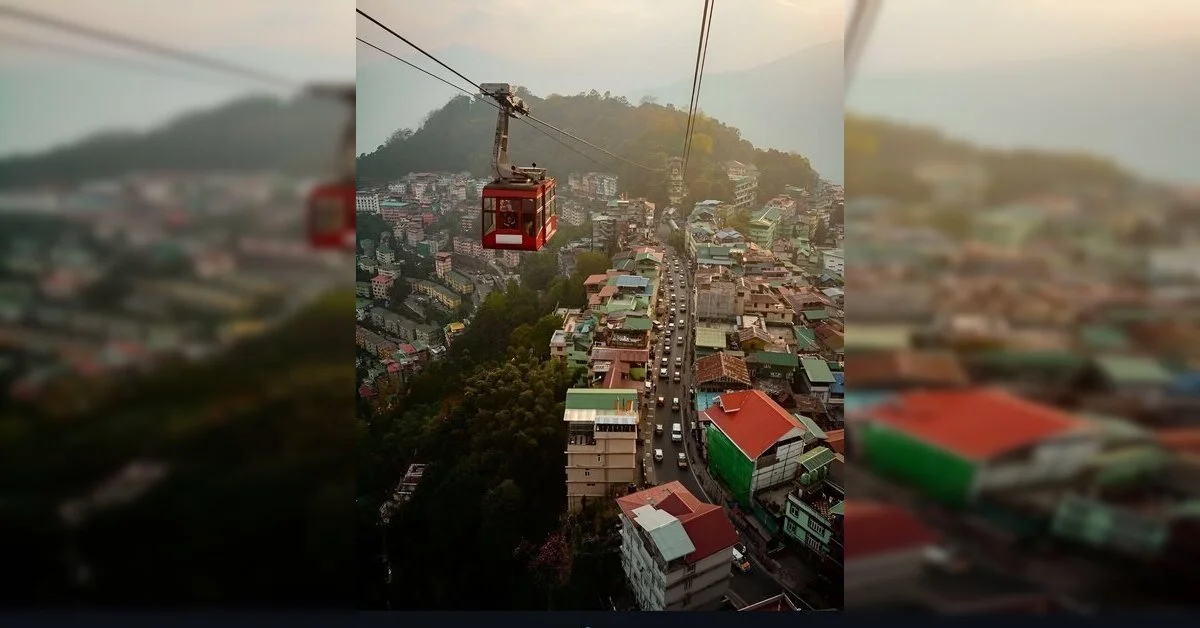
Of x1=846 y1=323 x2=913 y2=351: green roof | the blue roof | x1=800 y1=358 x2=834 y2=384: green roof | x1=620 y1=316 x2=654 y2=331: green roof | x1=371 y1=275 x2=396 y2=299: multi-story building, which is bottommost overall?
the blue roof

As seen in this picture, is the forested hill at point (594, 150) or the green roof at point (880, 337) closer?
the green roof at point (880, 337)

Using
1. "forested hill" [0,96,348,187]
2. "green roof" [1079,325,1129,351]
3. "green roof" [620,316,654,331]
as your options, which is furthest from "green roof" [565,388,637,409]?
"green roof" [1079,325,1129,351]

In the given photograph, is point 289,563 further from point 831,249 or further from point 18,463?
point 831,249

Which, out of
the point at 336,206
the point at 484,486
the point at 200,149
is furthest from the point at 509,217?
the point at 484,486

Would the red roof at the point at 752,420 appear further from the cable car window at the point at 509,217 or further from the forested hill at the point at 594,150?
the cable car window at the point at 509,217

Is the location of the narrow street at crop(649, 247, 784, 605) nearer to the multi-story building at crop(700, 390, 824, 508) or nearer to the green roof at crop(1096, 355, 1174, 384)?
the multi-story building at crop(700, 390, 824, 508)

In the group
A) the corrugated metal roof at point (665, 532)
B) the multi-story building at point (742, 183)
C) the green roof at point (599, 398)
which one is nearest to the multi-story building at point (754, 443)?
the green roof at point (599, 398)

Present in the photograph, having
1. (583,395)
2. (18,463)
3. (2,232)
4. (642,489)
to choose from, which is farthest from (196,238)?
(642,489)
